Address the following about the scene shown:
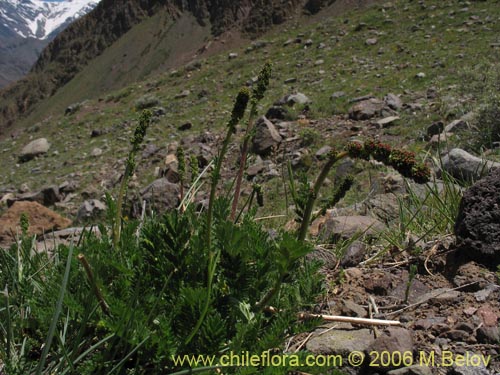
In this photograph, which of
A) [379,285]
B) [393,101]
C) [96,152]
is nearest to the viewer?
[379,285]

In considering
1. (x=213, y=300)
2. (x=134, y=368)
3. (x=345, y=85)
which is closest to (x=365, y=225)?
(x=213, y=300)

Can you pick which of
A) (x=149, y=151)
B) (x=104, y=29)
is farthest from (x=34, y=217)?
(x=104, y=29)

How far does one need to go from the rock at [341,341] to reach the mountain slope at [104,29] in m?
37.9

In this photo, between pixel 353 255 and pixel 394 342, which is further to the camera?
pixel 353 255

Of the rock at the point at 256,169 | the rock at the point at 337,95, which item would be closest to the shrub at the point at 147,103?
the rock at the point at 337,95

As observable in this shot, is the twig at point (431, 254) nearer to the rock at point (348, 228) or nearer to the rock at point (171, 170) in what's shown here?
the rock at point (348, 228)

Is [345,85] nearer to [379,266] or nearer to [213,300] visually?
[379,266]

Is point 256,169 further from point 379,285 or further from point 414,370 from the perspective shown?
point 414,370

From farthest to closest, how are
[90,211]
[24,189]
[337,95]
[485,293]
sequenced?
[24,189] → [337,95] → [90,211] → [485,293]

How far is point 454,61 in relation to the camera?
40.4 ft

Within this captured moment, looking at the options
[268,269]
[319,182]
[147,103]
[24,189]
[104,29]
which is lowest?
[24,189]

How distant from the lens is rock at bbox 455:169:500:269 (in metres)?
2.11

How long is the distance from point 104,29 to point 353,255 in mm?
71140

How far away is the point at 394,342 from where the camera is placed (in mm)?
1604
